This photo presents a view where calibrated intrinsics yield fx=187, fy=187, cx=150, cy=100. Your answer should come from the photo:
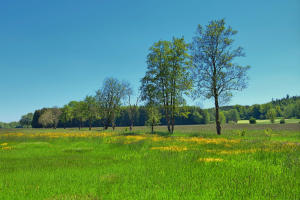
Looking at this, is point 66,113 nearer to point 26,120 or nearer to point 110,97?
point 110,97

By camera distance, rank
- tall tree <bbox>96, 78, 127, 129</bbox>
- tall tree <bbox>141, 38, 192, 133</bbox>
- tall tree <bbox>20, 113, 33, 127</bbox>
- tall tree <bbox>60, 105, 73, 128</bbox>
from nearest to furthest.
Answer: tall tree <bbox>141, 38, 192, 133</bbox>, tall tree <bbox>96, 78, 127, 129</bbox>, tall tree <bbox>60, 105, 73, 128</bbox>, tall tree <bbox>20, 113, 33, 127</bbox>

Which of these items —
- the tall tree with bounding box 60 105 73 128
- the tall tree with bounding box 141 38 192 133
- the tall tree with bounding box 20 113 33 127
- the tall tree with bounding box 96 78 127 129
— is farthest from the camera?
the tall tree with bounding box 20 113 33 127

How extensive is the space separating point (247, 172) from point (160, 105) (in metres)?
25.6

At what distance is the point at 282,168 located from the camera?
8.14 m

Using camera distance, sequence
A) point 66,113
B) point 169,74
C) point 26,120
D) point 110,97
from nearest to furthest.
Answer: point 169,74 < point 110,97 < point 66,113 < point 26,120

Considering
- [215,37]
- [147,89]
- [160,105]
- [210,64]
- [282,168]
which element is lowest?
[282,168]

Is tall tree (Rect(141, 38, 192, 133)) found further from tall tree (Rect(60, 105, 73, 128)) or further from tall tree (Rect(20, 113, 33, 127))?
tall tree (Rect(20, 113, 33, 127))

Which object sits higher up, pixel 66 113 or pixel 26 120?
pixel 66 113

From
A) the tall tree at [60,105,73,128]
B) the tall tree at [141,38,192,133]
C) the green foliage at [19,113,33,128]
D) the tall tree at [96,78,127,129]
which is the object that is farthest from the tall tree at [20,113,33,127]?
the tall tree at [141,38,192,133]

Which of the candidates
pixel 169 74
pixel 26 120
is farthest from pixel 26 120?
pixel 169 74

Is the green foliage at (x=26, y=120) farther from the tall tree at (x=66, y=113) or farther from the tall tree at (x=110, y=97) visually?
the tall tree at (x=110, y=97)

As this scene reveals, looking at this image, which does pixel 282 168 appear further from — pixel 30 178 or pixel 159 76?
pixel 159 76

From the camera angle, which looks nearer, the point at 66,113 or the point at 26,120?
the point at 66,113

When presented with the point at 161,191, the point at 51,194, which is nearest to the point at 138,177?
the point at 161,191
